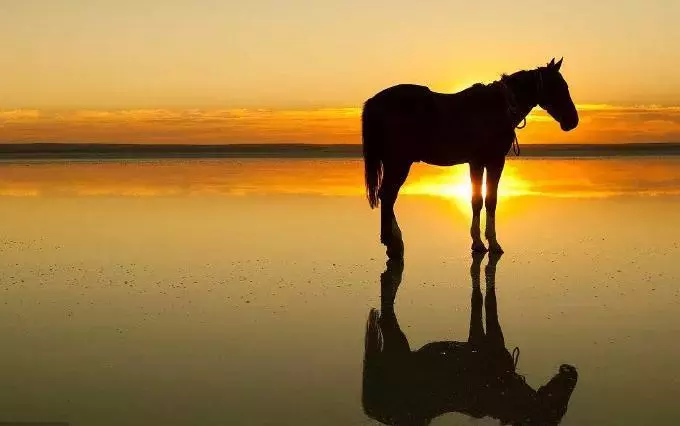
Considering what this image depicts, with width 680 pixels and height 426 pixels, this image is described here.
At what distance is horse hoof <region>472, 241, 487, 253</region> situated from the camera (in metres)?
9.86

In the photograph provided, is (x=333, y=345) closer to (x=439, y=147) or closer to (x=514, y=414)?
(x=514, y=414)

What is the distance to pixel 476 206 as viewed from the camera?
10.3 m

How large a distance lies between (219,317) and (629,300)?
3.59m

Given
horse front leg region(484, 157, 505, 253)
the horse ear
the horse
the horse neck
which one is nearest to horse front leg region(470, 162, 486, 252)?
the horse

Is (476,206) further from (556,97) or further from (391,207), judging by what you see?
(556,97)

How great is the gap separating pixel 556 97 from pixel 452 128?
1611 millimetres

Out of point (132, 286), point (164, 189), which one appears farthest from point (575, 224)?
point (164, 189)

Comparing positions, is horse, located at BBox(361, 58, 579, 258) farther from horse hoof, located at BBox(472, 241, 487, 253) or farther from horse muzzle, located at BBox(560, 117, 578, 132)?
horse muzzle, located at BBox(560, 117, 578, 132)

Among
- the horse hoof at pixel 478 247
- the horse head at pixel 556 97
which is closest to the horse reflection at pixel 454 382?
the horse hoof at pixel 478 247

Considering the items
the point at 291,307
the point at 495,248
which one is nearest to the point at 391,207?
the point at 495,248

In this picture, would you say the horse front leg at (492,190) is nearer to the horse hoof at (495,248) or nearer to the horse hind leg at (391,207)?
the horse hoof at (495,248)

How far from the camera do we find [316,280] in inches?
317

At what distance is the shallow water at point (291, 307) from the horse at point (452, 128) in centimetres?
82

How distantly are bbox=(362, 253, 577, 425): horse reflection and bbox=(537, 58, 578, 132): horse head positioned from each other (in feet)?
16.9
